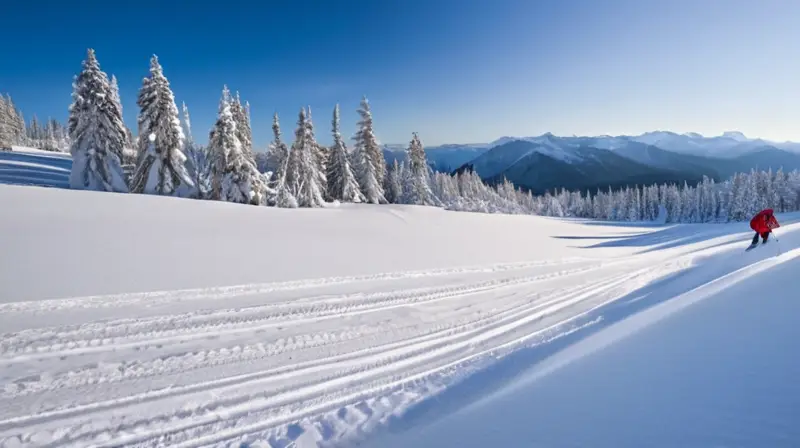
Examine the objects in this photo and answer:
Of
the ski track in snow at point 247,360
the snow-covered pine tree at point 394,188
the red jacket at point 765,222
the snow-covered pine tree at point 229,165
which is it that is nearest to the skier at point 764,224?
the red jacket at point 765,222

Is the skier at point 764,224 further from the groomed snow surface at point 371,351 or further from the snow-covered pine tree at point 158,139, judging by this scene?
the snow-covered pine tree at point 158,139

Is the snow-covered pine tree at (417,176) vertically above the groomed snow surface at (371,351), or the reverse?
the snow-covered pine tree at (417,176)

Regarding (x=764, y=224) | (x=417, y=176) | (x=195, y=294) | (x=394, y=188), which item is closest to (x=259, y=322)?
(x=195, y=294)

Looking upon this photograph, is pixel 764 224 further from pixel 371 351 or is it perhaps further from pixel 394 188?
pixel 394 188

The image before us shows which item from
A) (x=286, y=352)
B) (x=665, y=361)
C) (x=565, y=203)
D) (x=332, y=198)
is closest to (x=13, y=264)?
(x=286, y=352)

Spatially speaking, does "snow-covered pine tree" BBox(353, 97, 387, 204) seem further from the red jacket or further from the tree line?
the red jacket

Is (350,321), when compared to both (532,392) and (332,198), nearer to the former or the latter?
(532,392)

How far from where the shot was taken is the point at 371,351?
5.96 m

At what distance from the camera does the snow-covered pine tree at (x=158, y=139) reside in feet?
82.6

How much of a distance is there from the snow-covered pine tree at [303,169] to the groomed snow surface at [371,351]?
69.3ft

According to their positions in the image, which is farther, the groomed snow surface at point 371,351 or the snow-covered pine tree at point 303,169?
the snow-covered pine tree at point 303,169

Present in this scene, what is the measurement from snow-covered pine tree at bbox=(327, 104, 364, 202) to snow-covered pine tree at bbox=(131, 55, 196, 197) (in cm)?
1584

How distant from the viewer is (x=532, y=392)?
431 cm

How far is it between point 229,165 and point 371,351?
25959 mm
